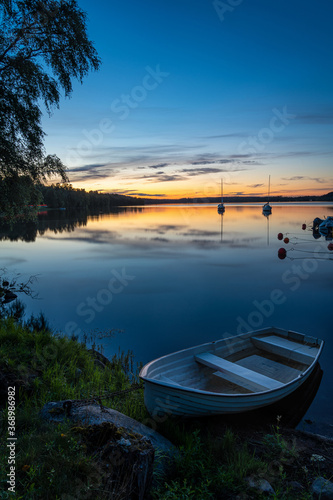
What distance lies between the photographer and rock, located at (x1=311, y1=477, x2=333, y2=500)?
15.0 ft

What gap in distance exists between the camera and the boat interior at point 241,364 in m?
7.01

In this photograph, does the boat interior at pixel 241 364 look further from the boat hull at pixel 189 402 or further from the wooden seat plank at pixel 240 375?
the boat hull at pixel 189 402

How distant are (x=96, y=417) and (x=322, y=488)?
11.6 feet

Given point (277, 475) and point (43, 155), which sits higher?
point (43, 155)

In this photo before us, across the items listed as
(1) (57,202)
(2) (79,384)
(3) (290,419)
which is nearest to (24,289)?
(2) (79,384)

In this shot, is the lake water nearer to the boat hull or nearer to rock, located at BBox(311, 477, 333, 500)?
the boat hull

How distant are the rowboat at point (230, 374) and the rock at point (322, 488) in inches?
65.6

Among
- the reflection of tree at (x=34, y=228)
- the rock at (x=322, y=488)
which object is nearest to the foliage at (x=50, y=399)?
the rock at (x=322, y=488)

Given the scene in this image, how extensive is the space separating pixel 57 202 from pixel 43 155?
12466cm

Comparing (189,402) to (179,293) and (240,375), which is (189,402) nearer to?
(240,375)

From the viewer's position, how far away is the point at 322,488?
4.67 meters

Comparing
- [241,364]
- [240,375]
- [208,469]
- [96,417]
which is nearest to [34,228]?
[241,364]

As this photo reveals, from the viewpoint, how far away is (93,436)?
423 cm

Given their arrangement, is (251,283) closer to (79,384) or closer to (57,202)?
(79,384)
